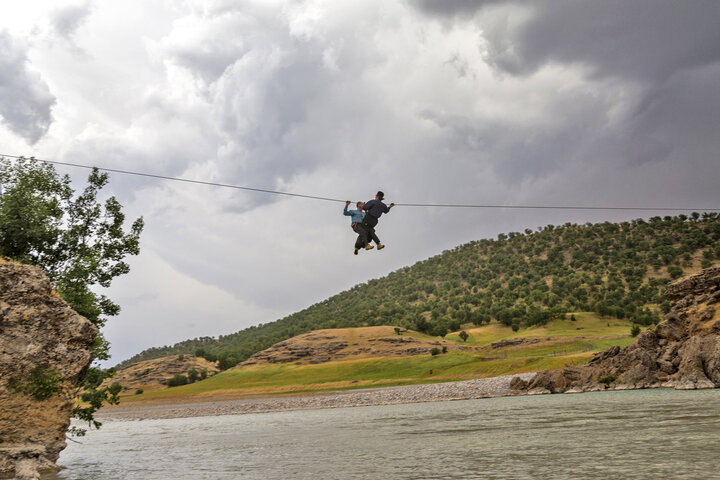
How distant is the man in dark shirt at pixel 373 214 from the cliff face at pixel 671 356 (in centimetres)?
3538

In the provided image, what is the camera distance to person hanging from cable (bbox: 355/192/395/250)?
2308 centimetres

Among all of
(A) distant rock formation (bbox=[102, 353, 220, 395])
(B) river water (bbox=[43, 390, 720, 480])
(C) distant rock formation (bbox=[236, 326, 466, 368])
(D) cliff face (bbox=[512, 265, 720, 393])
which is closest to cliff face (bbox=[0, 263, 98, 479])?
(B) river water (bbox=[43, 390, 720, 480])

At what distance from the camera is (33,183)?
89.2 ft

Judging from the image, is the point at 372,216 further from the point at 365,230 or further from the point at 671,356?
the point at 671,356

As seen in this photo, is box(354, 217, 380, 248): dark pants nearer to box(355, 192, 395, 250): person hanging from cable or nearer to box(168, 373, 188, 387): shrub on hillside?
box(355, 192, 395, 250): person hanging from cable

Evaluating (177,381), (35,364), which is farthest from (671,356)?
(177,381)

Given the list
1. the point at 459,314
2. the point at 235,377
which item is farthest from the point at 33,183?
the point at 459,314

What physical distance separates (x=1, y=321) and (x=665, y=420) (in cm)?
2836

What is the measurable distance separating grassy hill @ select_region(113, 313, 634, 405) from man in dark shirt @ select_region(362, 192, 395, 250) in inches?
2602

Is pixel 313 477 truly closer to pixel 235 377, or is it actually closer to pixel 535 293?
pixel 235 377

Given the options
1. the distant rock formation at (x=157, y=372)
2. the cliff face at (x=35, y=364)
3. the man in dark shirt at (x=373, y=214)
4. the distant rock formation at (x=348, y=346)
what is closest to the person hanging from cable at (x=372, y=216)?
the man in dark shirt at (x=373, y=214)

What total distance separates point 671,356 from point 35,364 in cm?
5533

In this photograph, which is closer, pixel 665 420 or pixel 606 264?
pixel 665 420

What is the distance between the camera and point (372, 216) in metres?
23.1
